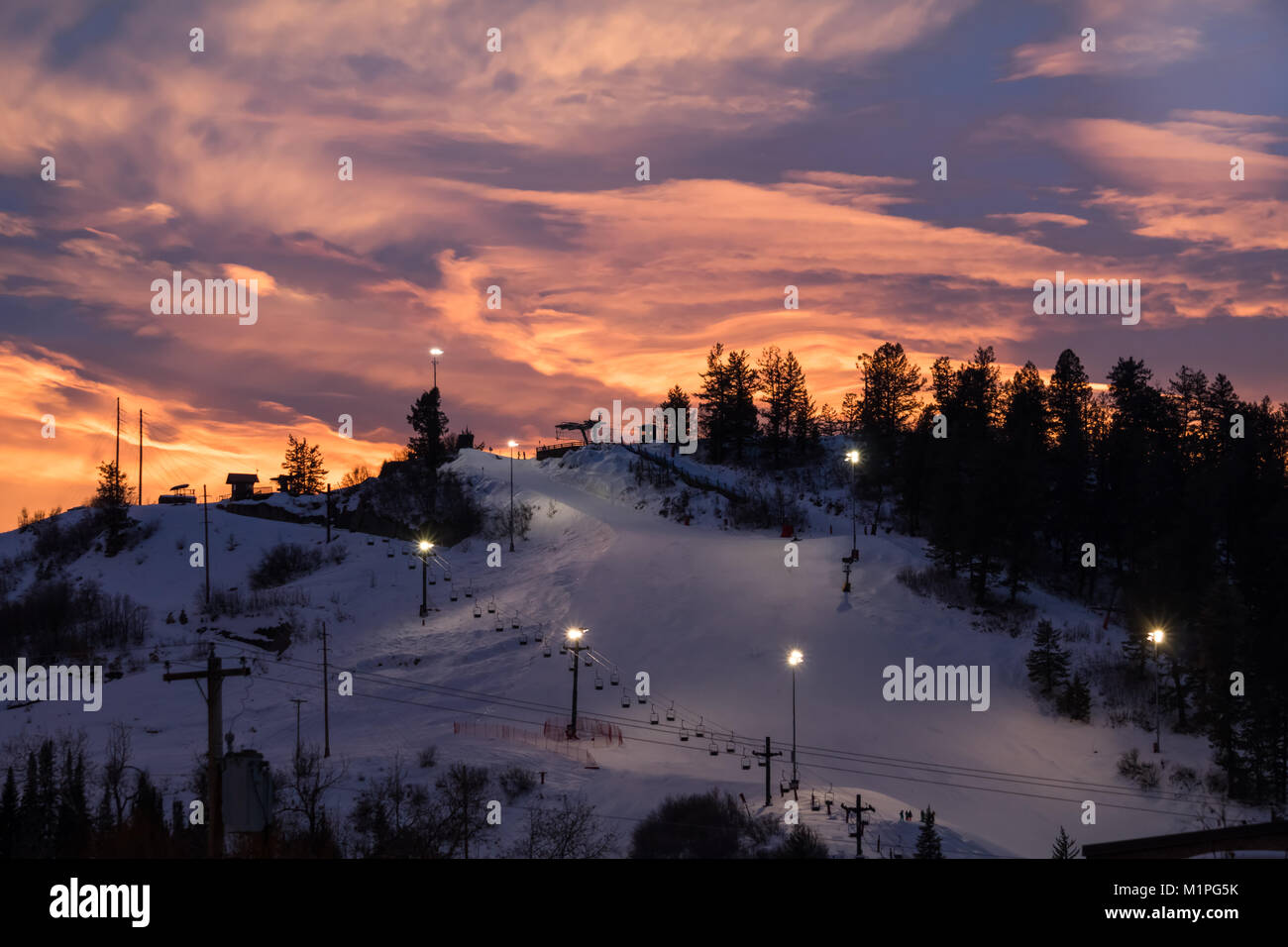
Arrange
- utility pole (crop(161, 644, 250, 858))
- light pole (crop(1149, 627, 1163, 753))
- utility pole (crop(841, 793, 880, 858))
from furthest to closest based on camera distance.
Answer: light pole (crop(1149, 627, 1163, 753)) < utility pole (crop(841, 793, 880, 858)) < utility pole (crop(161, 644, 250, 858))

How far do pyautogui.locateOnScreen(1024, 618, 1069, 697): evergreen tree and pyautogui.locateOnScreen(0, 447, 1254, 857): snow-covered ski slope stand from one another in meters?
1.42

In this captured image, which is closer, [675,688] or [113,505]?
[675,688]

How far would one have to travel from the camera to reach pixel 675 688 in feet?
187

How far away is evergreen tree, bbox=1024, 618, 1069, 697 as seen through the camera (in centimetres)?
5425

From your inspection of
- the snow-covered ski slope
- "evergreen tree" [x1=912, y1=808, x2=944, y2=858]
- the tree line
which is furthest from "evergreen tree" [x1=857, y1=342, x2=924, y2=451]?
"evergreen tree" [x1=912, y1=808, x2=944, y2=858]

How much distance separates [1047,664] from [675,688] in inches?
895

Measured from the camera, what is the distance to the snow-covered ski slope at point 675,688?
1751 inches

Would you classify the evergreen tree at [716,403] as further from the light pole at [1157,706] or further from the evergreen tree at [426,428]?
the light pole at [1157,706]

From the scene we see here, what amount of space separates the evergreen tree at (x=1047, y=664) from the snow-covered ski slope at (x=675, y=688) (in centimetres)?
142

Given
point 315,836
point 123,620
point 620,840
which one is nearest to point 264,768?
point 315,836

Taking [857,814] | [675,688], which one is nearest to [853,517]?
[675,688]

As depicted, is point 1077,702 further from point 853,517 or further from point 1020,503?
point 853,517

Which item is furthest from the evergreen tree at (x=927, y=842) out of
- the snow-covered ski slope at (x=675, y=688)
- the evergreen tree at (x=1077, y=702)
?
the evergreen tree at (x=1077, y=702)

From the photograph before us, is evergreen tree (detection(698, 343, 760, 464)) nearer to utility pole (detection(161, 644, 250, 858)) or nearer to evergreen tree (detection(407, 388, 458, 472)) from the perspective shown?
evergreen tree (detection(407, 388, 458, 472))
